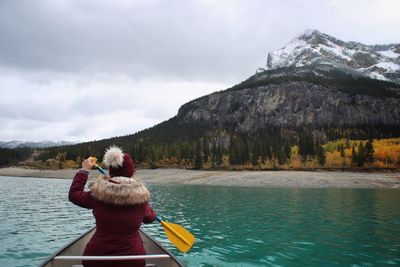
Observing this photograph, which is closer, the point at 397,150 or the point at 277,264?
the point at 277,264

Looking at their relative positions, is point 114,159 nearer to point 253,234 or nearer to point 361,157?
point 253,234

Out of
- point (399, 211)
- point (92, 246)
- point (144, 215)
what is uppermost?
point (144, 215)

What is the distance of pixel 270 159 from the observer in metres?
126

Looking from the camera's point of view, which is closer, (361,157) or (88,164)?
(88,164)

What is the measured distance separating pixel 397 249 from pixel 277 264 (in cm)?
657

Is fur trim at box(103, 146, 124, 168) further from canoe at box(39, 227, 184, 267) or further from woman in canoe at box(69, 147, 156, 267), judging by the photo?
canoe at box(39, 227, 184, 267)

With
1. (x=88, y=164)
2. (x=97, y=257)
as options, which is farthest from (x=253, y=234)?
(x=88, y=164)

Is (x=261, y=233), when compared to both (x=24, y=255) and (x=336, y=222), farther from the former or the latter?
(x=24, y=255)

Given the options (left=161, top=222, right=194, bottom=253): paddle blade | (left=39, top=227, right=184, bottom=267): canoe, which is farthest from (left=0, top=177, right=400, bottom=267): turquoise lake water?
(left=161, top=222, right=194, bottom=253): paddle blade

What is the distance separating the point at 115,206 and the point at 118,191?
0.89ft

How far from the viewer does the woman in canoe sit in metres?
6.30

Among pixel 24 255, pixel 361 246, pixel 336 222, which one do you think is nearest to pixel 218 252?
pixel 361 246

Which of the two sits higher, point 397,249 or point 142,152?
point 142,152

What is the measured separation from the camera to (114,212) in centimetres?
630
